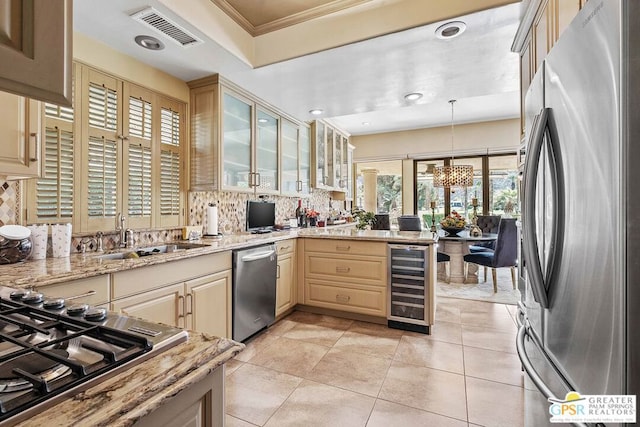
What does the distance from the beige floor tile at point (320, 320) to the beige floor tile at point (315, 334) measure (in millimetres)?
82

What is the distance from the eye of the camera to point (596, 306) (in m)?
0.74

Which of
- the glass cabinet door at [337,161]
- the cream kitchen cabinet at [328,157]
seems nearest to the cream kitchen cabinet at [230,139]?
the cream kitchen cabinet at [328,157]

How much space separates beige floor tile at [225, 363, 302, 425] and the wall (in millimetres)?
5317

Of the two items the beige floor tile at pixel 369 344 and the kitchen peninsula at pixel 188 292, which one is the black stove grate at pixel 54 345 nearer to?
the kitchen peninsula at pixel 188 292

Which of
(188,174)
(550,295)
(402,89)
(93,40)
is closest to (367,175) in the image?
(402,89)

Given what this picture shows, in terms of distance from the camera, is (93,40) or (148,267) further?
(93,40)

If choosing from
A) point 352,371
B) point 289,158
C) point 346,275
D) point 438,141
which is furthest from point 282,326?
point 438,141

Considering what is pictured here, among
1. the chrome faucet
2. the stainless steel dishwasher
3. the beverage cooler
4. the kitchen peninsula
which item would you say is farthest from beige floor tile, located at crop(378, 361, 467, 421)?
the chrome faucet

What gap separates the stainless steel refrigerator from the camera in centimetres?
64

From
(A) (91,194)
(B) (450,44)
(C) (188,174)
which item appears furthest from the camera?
(C) (188,174)

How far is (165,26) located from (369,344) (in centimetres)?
288

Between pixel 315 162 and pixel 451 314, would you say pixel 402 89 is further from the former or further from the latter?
pixel 451 314

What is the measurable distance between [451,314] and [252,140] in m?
2.93

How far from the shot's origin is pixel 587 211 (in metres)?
0.78
